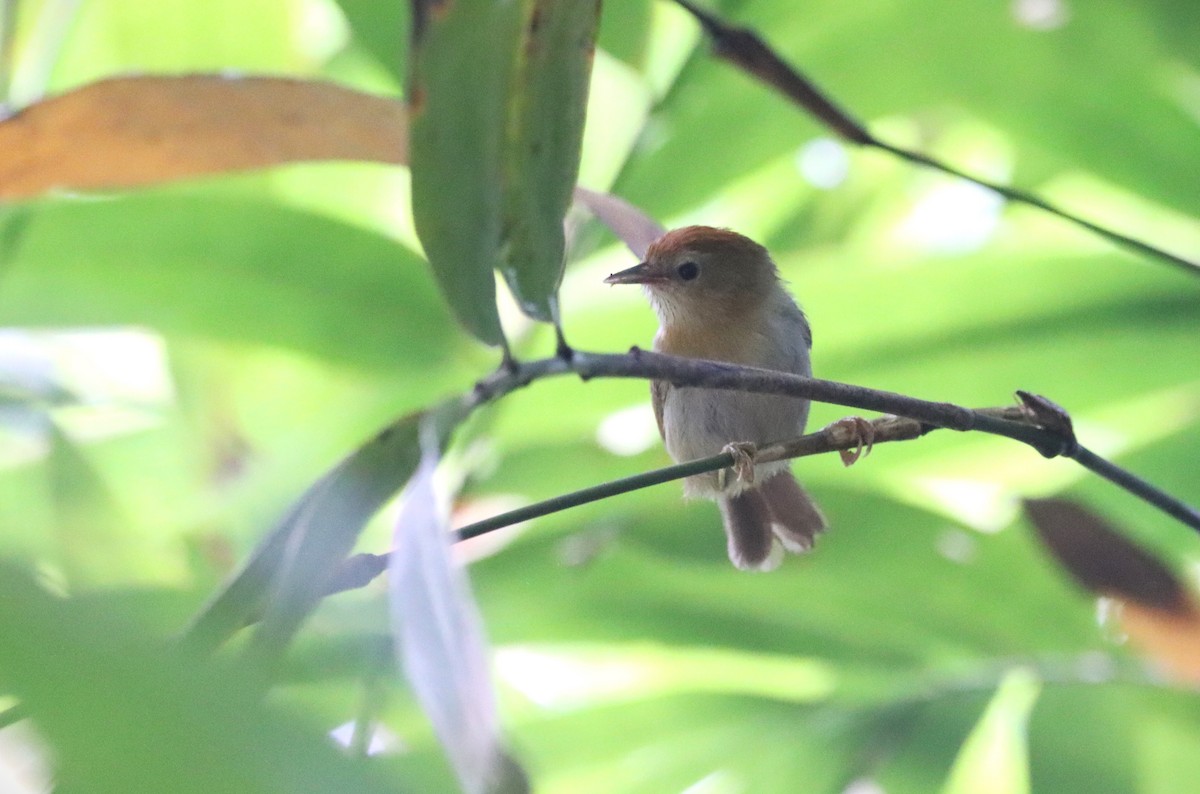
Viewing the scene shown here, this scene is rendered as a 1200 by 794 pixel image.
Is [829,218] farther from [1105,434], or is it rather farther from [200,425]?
[200,425]

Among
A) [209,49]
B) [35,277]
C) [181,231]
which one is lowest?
[35,277]

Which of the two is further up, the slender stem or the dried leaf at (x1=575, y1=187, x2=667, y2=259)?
the dried leaf at (x1=575, y1=187, x2=667, y2=259)

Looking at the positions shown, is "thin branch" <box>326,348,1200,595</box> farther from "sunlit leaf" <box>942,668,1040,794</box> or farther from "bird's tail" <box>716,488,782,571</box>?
"sunlit leaf" <box>942,668,1040,794</box>

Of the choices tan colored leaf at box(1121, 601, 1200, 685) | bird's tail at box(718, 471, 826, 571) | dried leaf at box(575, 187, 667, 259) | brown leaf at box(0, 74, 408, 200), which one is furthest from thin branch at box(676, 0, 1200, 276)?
bird's tail at box(718, 471, 826, 571)

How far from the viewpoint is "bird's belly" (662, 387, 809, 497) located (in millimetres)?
1766

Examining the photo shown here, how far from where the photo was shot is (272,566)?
0.63 meters

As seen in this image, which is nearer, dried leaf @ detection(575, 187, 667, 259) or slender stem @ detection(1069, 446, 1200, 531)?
slender stem @ detection(1069, 446, 1200, 531)

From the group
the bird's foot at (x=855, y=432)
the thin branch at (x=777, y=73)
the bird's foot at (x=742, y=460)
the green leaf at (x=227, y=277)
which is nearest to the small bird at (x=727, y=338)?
the bird's foot at (x=742, y=460)

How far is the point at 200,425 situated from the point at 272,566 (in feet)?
3.80

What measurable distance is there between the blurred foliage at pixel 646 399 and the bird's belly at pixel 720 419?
0.06 m

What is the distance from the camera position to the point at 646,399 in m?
1.80

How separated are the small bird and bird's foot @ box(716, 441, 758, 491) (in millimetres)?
180

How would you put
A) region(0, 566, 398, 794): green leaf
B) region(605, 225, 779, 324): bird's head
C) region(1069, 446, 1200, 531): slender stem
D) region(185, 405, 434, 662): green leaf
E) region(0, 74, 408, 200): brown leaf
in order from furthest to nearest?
region(605, 225, 779, 324): bird's head
region(0, 74, 408, 200): brown leaf
region(1069, 446, 1200, 531): slender stem
region(185, 405, 434, 662): green leaf
region(0, 566, 398, 794): green leaf

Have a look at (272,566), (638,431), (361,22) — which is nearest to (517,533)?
(638,431)
